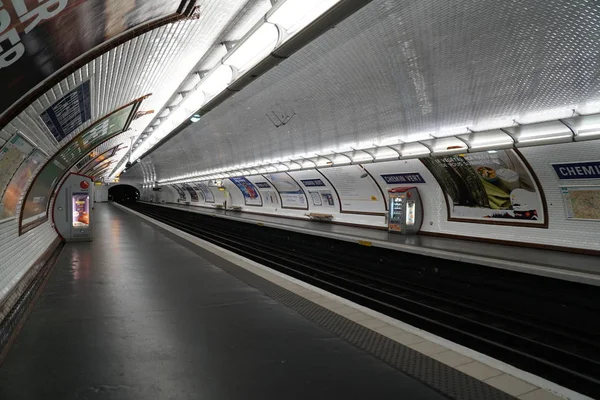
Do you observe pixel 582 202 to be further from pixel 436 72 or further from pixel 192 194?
pixel 192 194

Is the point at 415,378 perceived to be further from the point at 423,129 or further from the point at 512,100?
the point at 423,129

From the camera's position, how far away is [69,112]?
16.7ft

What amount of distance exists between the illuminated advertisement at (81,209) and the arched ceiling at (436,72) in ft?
15.9

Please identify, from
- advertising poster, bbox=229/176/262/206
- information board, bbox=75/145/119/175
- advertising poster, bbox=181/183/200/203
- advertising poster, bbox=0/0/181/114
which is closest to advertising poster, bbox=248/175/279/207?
advertising poster, bbox=229/176/262/206

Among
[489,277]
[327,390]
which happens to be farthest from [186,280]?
[489,277]

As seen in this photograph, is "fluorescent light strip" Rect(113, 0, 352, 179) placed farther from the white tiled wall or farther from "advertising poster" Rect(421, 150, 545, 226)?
"advertising poster" Rect(421, 150, 545, 226)

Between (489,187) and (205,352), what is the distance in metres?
9.45

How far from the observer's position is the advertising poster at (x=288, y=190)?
64.0 feet

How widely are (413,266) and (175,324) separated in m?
8.43

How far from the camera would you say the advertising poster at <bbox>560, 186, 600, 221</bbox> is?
8.10 m

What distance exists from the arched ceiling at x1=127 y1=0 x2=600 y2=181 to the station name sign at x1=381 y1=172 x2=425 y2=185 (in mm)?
2198

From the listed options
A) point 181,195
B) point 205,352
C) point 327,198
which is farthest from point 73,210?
point 181,195

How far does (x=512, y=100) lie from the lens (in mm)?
7355

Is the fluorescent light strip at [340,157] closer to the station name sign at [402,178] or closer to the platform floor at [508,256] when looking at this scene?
the station name sign at [402,178]
